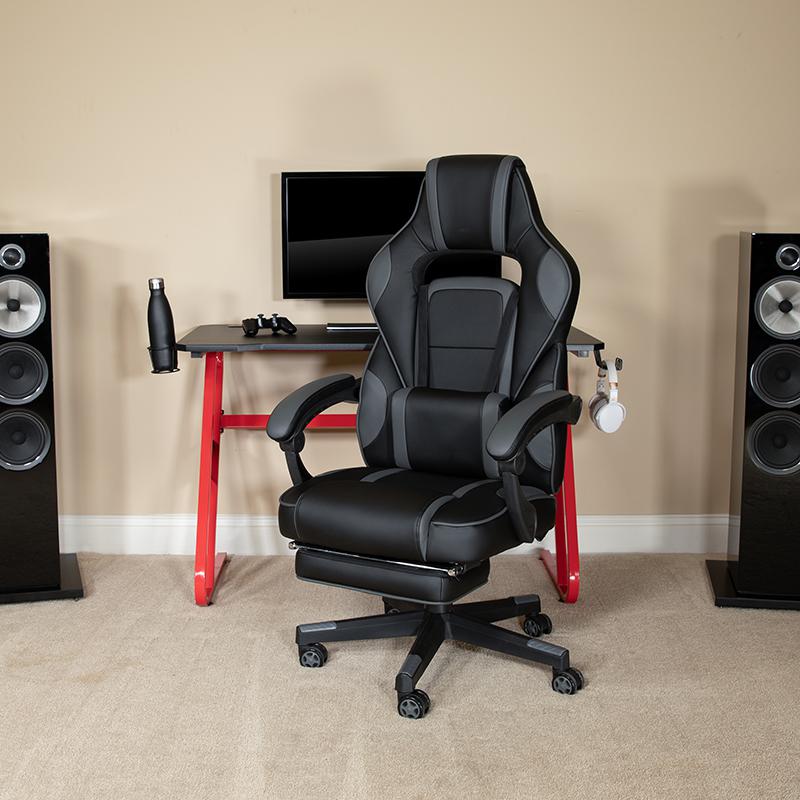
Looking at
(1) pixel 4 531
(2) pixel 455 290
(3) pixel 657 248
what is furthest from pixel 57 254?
(3) pixel 657 248

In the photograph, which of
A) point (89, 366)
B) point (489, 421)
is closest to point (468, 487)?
point (489, 421)

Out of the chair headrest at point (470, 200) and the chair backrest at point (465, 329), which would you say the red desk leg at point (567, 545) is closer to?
the chair backrest at point (465, 329)

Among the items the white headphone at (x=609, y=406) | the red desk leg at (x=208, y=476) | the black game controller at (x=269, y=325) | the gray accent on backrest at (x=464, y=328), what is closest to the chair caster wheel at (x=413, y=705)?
the gray accent on backrest at (x=464, y=328)

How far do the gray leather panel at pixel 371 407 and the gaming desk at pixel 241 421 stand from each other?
9.6 inches

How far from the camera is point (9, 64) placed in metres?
3.35

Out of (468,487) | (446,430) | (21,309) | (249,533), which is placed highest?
(21,309)

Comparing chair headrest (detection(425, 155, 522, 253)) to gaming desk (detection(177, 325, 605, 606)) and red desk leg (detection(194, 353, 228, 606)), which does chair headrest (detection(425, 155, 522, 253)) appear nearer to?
gaming desk (detection(177, 325, 605, 606))

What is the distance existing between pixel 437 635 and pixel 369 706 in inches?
10.1

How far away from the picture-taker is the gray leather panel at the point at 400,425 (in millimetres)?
2688

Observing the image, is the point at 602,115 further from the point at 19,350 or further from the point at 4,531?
the point at 4,531

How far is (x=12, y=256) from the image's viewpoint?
2980 mm

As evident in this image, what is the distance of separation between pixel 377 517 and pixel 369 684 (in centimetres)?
48

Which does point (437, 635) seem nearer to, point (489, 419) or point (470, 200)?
point (489, 419)

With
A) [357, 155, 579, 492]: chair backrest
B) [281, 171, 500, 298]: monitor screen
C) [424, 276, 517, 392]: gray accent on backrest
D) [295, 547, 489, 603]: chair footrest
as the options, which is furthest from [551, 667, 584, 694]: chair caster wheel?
[281, 171, 500, 298]: monitor screen
